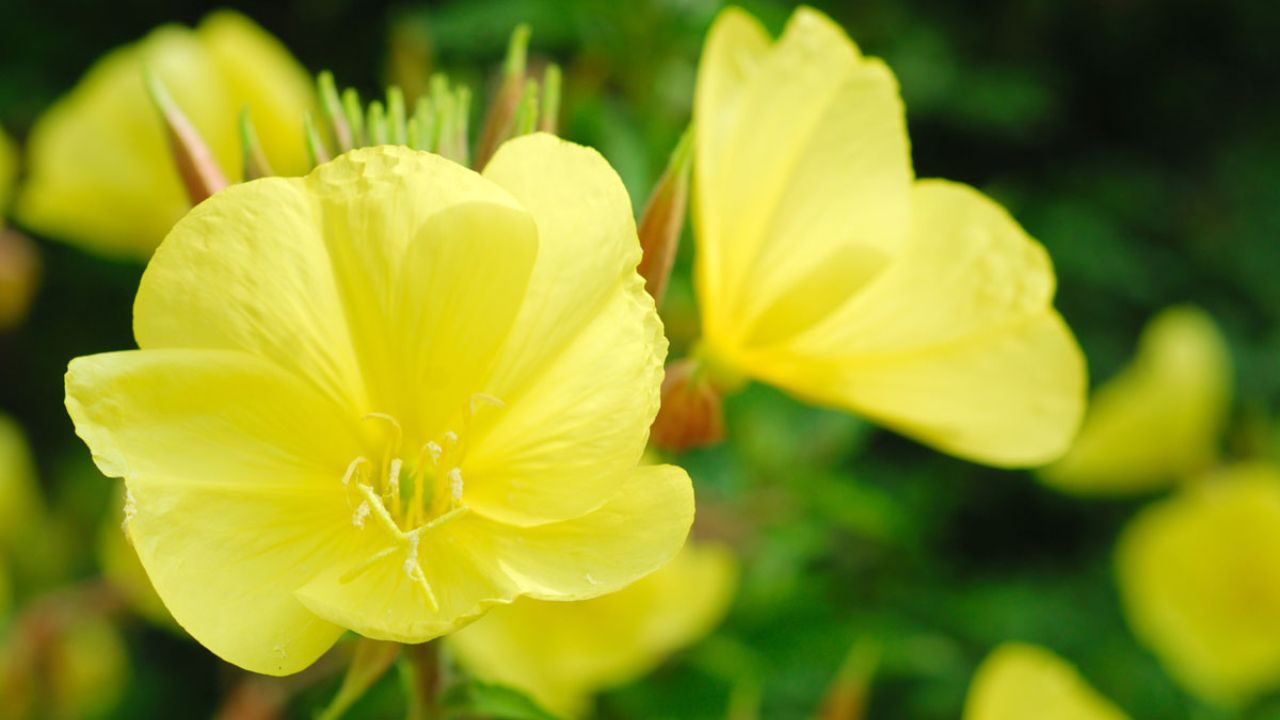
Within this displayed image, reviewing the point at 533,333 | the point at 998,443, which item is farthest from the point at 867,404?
the point at 533,333

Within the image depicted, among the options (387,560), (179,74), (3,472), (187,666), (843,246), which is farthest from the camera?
(187,666)

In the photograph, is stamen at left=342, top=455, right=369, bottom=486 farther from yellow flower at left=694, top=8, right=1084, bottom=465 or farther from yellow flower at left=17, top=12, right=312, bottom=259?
yellow flower at left=17, top=12, right=312, bottom=259

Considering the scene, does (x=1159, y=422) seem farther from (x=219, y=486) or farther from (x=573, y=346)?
(x=219, y=486)

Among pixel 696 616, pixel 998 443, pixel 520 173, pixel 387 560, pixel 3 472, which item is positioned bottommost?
pixel 3 472

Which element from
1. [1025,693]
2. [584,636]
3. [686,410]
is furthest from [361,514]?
[584,636]

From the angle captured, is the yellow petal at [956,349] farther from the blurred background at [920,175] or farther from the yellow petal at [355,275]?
the blurred background at [920,175]

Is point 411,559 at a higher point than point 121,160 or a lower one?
higher

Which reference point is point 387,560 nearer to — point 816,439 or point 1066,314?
point 816,439

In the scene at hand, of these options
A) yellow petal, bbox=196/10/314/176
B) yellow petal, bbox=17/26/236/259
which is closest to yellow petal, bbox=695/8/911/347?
yellow petal, bbox=196/10/314/176
